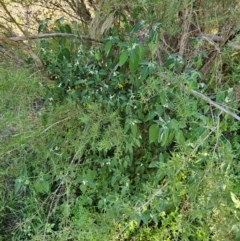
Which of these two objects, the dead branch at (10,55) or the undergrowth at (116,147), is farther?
the dead branch at (10,55)

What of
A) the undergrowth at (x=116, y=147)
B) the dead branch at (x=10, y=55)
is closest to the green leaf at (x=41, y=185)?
the undergrowth at (x=116, y=147)

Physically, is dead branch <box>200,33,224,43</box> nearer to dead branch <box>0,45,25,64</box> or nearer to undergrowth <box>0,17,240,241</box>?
undergrowth <box>0,17,240,241</box>

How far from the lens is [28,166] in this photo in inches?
58.2

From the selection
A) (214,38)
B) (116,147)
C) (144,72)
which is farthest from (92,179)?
(214,38)

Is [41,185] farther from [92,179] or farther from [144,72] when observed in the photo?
[144,72]

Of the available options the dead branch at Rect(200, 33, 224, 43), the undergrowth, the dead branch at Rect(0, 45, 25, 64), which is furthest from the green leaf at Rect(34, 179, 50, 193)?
the dead branch at Rect(200, 33, 224, 43)

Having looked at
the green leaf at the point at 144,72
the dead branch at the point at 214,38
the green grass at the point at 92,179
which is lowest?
the green grass at the point at 92,179

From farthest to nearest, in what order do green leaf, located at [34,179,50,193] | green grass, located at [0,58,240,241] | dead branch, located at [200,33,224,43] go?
dead branch, located at [200,33,224,43]
green leaf, located at [34,179,50,193]
green grass, located at [0,58,240,241]

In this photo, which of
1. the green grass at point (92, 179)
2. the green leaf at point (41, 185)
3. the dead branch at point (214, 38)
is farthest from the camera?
the dead branch at point (214, 38)

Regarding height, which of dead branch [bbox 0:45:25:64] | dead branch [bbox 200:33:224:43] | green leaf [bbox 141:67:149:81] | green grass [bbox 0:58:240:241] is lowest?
green grass [bbox 0:58:240:241]

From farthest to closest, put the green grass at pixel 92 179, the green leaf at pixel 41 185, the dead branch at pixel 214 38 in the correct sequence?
1. the dead branch at pixel 214 38
2. the green leaf at pixel 41 185
3. the green grass at pixel 92 179

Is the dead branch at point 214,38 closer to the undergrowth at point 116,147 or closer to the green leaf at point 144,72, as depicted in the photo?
the undergrowth at point 116,147

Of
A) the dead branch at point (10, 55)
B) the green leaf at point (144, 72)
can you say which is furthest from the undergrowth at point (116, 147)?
the dead branch at point (10, 55)

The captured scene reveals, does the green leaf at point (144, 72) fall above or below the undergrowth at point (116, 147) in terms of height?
above
